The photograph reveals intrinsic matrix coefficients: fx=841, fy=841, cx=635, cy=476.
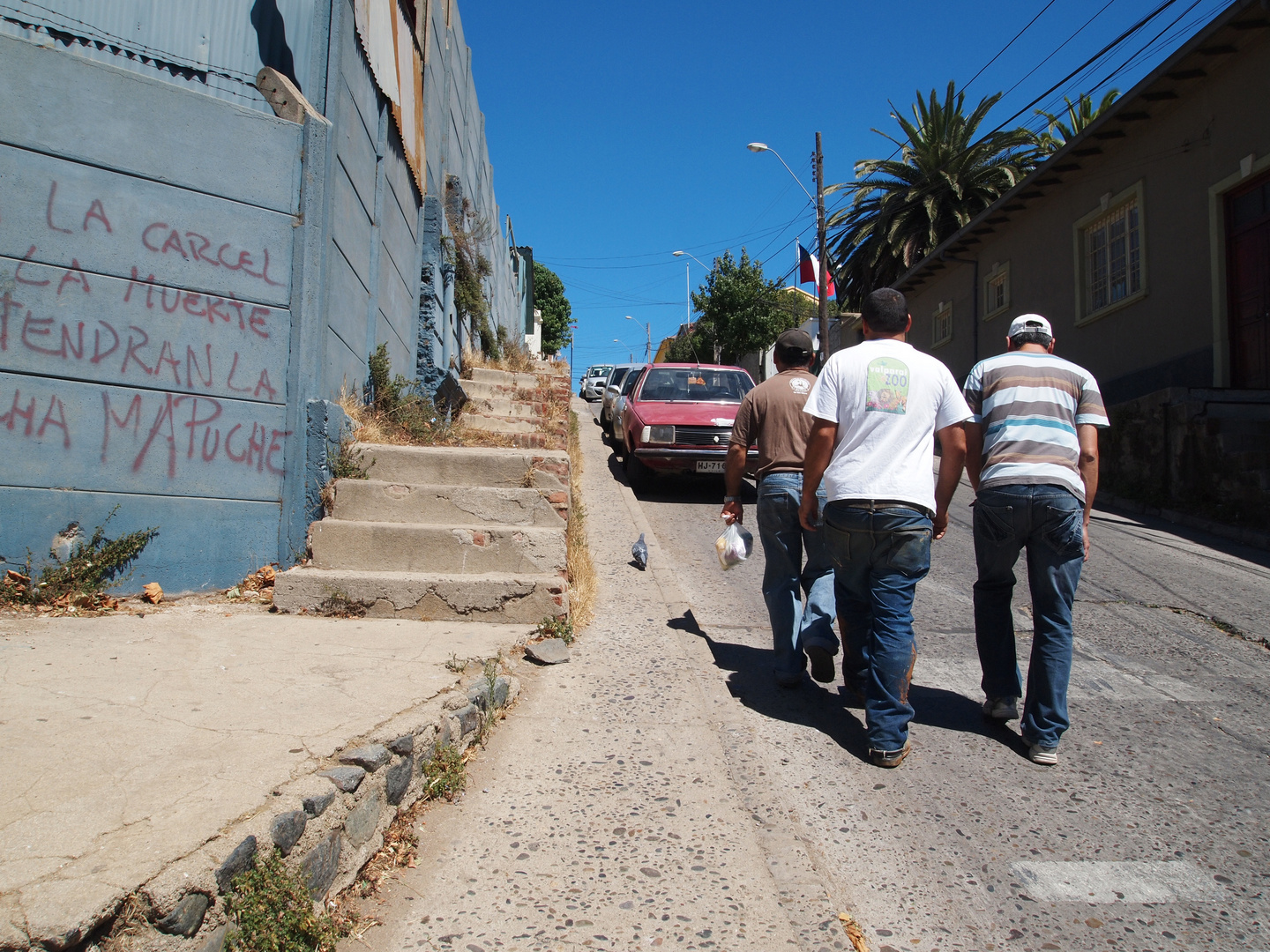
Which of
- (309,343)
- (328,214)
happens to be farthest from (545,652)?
(328,214)

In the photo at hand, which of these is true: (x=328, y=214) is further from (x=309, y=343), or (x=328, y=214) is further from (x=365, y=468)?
(x=365, y=468)

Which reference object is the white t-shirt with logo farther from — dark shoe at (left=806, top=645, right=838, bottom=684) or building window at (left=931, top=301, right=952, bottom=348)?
building window at (left=931, top=301, right=952, bottom=348)

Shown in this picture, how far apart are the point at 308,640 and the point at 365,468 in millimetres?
1733

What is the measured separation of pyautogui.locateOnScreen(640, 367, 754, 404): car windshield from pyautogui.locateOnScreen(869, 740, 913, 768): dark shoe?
7.47 metres

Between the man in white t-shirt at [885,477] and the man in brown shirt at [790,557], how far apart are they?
423 millimetres

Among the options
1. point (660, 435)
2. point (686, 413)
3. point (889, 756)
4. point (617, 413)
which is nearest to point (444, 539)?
point (889, 756)

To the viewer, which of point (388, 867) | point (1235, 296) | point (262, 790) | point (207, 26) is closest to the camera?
point (262, 790)

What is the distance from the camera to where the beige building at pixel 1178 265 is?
967 centimetres

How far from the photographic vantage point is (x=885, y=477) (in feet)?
11.2

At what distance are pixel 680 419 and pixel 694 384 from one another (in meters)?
1.33

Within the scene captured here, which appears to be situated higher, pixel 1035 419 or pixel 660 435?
pixel 660 435

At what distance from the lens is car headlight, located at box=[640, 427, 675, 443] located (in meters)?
9.76

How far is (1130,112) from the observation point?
12.6 m

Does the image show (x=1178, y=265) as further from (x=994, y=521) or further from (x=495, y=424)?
(x=994, y=521)
